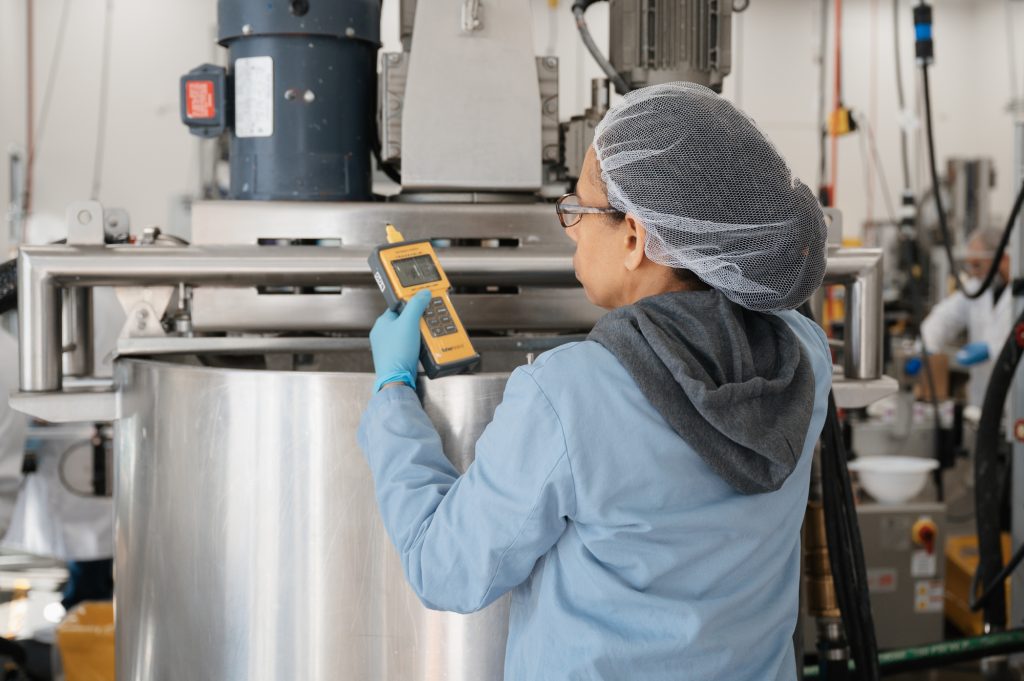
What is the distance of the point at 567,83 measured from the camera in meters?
6.12

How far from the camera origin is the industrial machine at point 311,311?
1041 millimetres

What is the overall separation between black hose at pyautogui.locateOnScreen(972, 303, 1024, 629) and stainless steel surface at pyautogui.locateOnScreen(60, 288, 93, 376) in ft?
5.22

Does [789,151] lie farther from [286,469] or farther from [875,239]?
[286,469]

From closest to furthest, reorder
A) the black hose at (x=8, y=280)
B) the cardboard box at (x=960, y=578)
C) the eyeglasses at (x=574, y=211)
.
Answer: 1. the eyeglasses at (x=574, y=211)
2. the black hose at (x=8, y=280)
3. the cardboard box at (x=960, y=578)

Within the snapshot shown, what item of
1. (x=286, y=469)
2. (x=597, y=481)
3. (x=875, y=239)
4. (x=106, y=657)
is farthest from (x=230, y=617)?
(x=875, y=239)

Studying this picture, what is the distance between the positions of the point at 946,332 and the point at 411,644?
13.6 feet

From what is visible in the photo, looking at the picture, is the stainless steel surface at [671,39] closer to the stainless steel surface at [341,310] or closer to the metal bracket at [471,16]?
the metal bracket at [471,16]

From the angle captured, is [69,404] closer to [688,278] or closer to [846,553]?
[688,278]

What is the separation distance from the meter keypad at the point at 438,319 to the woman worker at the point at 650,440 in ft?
0.34

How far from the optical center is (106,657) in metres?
Result: 1.90

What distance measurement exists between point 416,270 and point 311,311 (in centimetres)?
29

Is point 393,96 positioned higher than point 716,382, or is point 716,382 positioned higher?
point 393,96

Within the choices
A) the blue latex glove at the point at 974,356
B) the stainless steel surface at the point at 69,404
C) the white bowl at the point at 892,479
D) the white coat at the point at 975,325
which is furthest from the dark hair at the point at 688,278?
the white coat at the point at 975,325

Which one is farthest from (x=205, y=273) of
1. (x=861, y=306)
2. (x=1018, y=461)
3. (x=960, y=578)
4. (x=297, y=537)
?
(x=960, y=578)
